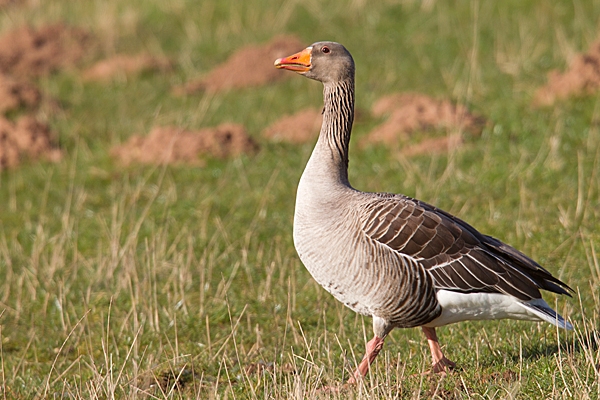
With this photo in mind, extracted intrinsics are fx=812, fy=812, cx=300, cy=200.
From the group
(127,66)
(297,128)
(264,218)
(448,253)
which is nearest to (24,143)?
(127,66)

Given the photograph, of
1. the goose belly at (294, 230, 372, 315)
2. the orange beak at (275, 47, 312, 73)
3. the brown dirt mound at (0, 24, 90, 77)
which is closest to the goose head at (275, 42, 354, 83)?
the orange beak at (275, 47, 312, 73)

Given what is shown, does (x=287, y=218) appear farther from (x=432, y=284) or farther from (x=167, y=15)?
(x=167, y=15)

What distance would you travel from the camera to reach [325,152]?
21.2 ft

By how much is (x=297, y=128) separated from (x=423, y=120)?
7.31ft

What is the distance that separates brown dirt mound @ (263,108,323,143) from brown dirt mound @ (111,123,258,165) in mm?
642

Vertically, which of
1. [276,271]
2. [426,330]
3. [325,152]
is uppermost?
[325,152]

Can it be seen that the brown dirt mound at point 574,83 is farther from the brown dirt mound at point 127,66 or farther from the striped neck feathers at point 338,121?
the brown dirt mound at point 127,66

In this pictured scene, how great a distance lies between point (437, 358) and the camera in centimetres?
621

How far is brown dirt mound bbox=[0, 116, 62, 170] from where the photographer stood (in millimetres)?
14258

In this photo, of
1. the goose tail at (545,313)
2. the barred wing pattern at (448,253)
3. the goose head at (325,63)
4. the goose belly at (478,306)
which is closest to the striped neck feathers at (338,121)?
the goose head at (325,63)

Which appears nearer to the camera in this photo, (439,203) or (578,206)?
(578,206)

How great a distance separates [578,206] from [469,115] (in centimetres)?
404

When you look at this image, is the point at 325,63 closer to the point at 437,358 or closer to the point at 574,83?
the point at 437,358

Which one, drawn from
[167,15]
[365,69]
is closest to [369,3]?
[365,69]
